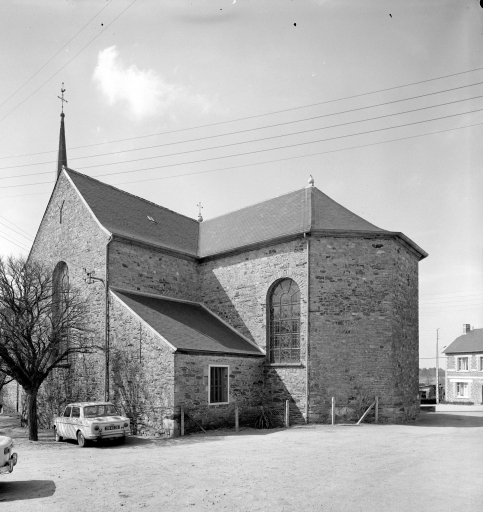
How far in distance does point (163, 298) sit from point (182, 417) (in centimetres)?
700

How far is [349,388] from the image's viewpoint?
1952 centimetres

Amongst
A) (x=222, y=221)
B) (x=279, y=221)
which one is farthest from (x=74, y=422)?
(x=222, y=221)

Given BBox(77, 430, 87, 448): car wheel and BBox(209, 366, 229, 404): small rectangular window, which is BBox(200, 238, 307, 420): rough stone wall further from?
BBox(77, 430, 87, 448): car wheel

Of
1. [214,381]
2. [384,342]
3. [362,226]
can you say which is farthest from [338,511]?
[362,226]

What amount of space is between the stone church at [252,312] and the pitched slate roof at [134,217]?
157mm

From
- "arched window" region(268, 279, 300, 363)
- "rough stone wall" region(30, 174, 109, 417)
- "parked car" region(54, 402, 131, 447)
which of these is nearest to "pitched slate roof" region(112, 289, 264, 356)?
"arched window" region(268, 279, 300, 363)

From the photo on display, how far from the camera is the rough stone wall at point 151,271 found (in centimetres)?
2125

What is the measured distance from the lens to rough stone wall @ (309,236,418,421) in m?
19.5

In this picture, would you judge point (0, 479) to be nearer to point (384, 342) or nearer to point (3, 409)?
point (384, 342)

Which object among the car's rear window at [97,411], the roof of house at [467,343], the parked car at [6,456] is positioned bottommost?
the roof of house at [467,343]

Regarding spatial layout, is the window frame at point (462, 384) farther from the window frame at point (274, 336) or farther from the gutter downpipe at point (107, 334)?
the gutter downpipe at point (107, 334)

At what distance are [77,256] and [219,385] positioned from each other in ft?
29.7

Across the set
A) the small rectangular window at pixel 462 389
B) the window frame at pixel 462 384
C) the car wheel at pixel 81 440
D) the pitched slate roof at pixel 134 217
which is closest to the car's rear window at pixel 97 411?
the car wheel at pixel 81 440

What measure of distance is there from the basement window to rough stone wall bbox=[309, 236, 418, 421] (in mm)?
28108
